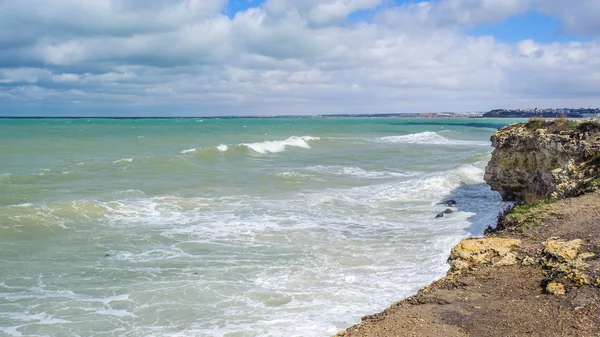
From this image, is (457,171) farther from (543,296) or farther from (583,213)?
(543,296)

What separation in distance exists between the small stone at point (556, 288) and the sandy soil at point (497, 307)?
65 millimetres

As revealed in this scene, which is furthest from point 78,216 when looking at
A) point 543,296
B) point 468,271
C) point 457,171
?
point 457,171

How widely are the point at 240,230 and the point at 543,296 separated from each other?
9327 mm

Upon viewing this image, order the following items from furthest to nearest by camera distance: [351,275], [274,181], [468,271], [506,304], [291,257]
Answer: [274,181] → [291,257] → [351,275] → [468,271] → [506,304]

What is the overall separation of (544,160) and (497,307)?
10387 millimetres

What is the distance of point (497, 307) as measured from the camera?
603cm

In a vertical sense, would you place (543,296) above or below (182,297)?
above

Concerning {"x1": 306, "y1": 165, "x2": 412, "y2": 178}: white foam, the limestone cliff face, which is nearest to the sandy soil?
the limestone cliff face

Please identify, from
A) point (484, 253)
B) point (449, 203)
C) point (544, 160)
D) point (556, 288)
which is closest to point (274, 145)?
point (449, 203)

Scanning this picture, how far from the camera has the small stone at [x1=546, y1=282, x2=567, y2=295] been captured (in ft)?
20.3

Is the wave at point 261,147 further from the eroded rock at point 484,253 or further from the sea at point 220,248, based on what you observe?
the eroded rock at point 484,253

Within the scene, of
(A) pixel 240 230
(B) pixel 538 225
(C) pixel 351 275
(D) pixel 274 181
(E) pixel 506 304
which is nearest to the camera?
(E) pixel 506 304

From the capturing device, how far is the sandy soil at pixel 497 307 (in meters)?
5.48

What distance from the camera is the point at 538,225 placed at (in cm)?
895
